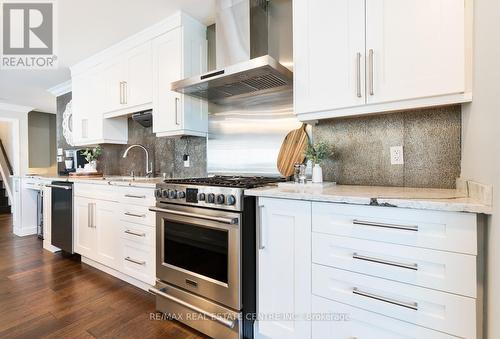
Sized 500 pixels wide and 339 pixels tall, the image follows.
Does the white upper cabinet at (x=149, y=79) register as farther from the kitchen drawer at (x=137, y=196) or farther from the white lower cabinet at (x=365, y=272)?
the white lower cabinet at (x=365, y=272)

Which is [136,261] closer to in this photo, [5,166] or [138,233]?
[138,233]

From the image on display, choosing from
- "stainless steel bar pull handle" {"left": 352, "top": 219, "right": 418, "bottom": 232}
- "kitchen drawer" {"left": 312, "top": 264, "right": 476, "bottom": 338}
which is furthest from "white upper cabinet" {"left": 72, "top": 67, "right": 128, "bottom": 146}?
"stainless steel bar pull handle" {"left": 352, "top": 219, "right": 418, "bottom": 232}

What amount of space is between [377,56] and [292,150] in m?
0.84

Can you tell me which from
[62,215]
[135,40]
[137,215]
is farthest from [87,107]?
[137,215]

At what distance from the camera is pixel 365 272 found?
1.15m

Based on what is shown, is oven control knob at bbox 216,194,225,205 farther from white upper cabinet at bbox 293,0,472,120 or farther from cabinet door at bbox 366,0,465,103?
cabinet door at bbox 366,0,465,103

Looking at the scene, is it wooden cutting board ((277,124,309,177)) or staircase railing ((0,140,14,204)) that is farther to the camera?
staircase railing ((0,140,14,204))

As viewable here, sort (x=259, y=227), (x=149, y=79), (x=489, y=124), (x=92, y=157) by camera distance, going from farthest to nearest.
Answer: (x=92, y=157), (x=149, y=79), (x=259, y=227), (x=489, y=124)

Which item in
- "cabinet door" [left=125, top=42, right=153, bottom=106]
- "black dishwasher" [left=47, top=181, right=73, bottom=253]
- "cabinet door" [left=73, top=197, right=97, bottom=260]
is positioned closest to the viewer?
"cabinet door" [left=125, top=42, right=153, bottom=106]

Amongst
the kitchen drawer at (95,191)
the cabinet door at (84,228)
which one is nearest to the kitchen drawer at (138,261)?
the kitchen drawer at (95,191)

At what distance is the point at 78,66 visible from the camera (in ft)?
11.1

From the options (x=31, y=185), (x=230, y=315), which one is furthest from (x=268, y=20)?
(x=31, y=185)

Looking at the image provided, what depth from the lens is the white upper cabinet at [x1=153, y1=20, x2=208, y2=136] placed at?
233 centimetres

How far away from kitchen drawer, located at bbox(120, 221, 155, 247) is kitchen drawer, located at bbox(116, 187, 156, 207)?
196 millimetres
